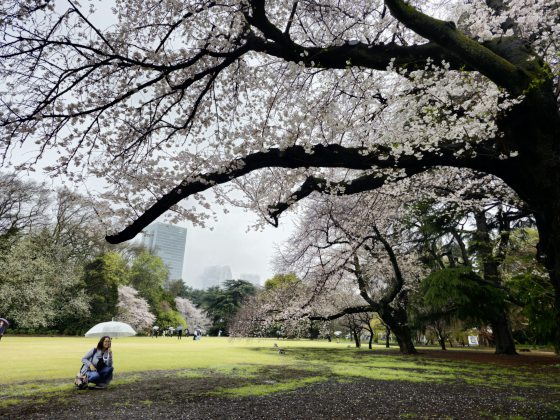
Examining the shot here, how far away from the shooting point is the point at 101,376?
7.04 meters

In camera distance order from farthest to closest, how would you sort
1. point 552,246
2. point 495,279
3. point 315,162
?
1. point 495,279
2. point 315,162
3. point 552,246

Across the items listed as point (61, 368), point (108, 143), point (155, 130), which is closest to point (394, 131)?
point (155, 130)

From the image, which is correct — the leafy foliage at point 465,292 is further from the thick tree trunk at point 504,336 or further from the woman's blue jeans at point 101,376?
the woman's blue jeans at point 101,376

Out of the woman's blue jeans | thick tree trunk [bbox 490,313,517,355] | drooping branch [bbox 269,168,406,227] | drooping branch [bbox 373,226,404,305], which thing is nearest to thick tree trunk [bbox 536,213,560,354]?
drooping branch [bbox 269,168,406,227]

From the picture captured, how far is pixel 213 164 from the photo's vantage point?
6.69 meters

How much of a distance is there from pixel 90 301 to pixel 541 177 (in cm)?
3576

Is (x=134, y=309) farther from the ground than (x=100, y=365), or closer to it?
farther from the ground

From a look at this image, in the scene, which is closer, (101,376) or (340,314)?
(101,376)

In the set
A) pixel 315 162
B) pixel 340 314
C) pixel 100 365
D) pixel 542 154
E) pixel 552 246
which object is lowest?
pixel 100 365

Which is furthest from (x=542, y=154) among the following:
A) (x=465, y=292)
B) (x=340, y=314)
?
(x=340, y=314)

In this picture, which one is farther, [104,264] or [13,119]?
[104,264]

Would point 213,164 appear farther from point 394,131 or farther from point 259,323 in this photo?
point 259,323

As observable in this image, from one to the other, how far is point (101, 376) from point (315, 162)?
6242 mm

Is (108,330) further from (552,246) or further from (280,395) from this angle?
(552,246)
